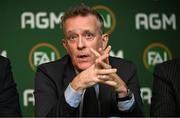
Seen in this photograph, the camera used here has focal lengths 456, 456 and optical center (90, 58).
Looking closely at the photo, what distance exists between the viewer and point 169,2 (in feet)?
8.45

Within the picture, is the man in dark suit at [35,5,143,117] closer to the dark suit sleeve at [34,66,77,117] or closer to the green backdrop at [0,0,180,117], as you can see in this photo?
the dark suit sleeve at [34,66,77,117]

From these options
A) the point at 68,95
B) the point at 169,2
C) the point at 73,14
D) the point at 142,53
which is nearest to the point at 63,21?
the point at 73,14

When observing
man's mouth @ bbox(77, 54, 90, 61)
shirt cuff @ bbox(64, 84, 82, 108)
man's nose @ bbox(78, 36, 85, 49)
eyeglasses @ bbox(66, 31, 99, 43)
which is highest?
eyeglasses @ bbox(66, 31, 99, 43)

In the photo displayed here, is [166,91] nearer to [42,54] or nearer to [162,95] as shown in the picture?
[162,95]

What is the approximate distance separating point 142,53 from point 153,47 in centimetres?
7

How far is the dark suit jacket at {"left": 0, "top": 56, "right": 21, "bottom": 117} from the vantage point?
1805mm

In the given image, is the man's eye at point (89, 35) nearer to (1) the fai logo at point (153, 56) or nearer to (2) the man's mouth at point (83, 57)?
(2) the man's mouth at point (83, 57)

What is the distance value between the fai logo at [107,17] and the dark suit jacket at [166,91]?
69 centimetres

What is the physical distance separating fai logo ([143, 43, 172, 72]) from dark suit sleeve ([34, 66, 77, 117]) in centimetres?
83

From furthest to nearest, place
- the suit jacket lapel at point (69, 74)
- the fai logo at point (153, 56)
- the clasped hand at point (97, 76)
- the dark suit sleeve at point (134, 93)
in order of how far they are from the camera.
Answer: the fai logo at point (153, 56) → the suit jacket lapel at point (69, 74) → the dark suit sleeve at point (134, 93) → the clasped hand at point (97, 76)

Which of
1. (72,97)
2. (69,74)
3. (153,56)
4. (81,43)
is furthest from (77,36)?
(153,56)

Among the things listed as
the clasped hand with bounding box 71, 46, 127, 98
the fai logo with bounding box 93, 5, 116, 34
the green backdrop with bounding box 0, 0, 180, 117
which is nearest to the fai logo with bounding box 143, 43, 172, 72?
the green backdrop with bounding box 0, 0, 180, 117

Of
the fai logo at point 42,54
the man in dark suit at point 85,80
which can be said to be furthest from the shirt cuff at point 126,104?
the fai logo at point 42,54

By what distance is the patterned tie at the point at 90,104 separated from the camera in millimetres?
1697
